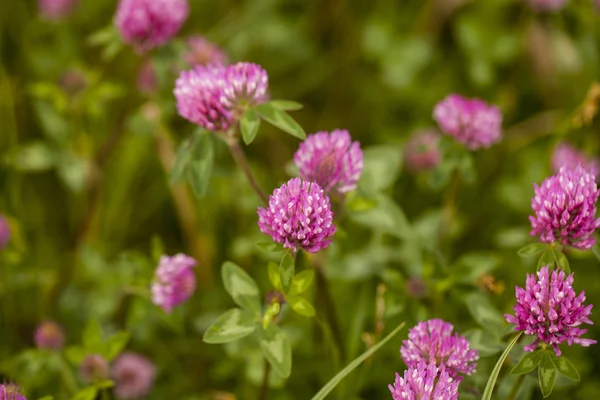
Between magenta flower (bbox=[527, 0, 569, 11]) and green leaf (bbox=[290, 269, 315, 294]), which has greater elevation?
magenta flower (bbox=[527, 0, 569, 11])

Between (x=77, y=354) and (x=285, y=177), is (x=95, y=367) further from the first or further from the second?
(x=285, y=177)

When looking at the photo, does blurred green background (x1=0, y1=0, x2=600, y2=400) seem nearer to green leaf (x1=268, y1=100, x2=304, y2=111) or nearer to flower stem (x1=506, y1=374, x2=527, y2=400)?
flower stem (x1=506, y1=374, x2=527, y2=400)

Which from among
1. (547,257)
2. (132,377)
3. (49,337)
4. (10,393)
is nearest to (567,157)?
(547,257)

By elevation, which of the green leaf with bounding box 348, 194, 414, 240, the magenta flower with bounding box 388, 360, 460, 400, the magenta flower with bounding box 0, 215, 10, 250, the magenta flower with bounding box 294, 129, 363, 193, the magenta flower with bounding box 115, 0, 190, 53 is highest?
the magenta flower with bounding box 115, 0, 190, 53

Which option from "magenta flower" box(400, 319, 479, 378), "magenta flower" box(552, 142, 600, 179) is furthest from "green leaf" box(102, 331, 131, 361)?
"magenta flower" box(552, 142, 600, 179)

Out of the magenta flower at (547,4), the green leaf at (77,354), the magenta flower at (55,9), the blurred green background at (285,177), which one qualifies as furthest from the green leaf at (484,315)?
the magenta flower at (55,9)

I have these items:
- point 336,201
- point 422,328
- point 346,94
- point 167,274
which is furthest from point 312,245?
point 346,94
